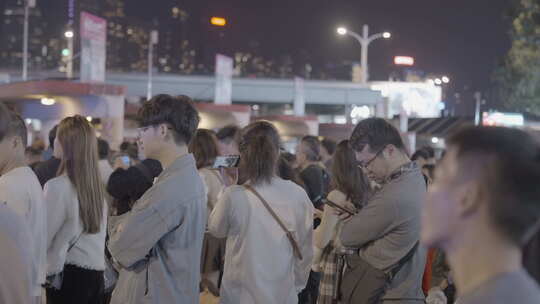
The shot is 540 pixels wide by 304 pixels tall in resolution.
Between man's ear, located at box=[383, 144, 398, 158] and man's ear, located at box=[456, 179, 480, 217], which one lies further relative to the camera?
man's ear, located at box=[383, 144, 398, 158]

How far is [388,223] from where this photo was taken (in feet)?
17.6

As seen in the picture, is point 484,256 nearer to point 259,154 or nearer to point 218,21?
point 259,154

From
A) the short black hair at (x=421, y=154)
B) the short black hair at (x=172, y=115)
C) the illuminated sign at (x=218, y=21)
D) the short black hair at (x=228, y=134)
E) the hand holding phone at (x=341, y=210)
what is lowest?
the hand holding phone at (x=341, y=210)

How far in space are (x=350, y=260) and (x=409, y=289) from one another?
0.46 meters

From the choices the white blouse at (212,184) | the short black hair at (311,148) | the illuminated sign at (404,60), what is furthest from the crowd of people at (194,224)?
the illuminated sign at (404,60)

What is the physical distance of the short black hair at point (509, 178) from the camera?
6.66 feet

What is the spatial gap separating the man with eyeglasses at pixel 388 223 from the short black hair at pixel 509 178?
3.24 meters

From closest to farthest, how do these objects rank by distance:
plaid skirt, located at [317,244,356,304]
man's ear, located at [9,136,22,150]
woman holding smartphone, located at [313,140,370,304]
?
man's ear, located at [9,136,22,150]
plaid skirt, located at [317,244,356,304]
woman holding smartphone, located at [313,140,370,304]

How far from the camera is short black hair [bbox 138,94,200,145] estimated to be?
487cm

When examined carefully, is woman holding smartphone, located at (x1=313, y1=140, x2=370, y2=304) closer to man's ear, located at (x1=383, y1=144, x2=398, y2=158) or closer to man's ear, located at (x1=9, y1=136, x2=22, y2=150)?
man's ear, located at (x1=383, y1=144, x2=398, y2=158)

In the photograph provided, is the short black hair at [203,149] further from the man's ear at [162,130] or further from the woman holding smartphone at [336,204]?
the man's ear at [162,130]

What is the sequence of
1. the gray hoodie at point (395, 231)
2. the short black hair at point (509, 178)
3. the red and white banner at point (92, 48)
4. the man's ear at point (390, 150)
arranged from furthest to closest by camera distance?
1. the red and white banner at point (92, 48)
2. the man's ear at point (390, 150)
3. the gray hoodie at point (395, 231)
4. the short black hair at point (509, 178)

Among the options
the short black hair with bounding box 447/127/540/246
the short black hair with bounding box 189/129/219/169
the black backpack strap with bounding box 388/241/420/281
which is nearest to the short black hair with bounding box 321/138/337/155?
the short black hair with bounding box 189/129/219/169

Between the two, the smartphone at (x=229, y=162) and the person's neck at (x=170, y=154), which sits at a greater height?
the person's neck at (x=170, y=154)
